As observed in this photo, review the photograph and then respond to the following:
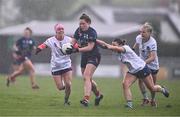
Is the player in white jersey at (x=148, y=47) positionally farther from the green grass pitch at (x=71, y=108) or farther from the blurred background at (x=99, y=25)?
the blurred background at (x=99, y=25)

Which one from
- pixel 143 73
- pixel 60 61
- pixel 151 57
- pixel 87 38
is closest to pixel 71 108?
pixel 60 61

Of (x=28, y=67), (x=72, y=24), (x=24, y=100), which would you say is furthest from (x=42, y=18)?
(x=24, y=100)

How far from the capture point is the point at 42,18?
76.1 m

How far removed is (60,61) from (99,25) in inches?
1622

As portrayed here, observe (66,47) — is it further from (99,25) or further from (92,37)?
(99,25)

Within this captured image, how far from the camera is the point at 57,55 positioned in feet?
62.3

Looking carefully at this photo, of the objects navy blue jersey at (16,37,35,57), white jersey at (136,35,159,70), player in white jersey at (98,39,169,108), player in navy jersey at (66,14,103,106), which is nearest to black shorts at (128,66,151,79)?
player in white jersey at (98,39,169,108)

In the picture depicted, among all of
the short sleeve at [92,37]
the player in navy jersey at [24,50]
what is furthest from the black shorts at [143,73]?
A: the player in navy jersey at [24,50]

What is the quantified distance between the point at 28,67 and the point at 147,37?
9.39m

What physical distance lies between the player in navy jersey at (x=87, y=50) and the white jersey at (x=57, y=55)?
50cm

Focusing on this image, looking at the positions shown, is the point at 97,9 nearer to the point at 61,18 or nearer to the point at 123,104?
the point at 61,18

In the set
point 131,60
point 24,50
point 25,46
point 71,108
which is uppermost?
point 25,46

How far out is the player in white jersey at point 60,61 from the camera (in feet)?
61.7

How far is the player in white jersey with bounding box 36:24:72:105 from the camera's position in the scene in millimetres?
18812
